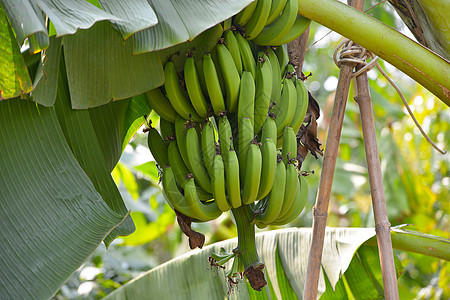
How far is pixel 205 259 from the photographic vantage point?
4.59 ft

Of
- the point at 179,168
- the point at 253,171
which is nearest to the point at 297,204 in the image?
the point at 253,171

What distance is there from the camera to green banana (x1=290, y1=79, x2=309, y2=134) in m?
1.05

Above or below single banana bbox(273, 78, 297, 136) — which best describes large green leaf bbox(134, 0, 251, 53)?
above

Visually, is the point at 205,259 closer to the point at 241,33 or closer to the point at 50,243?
the point at 50,243

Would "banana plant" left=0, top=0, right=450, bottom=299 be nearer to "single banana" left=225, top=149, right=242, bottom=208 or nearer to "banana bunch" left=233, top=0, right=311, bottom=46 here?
"banana bunch" left=233, top=0, right=311, bottom=46

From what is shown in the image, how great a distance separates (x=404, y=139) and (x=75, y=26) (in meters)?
3.01

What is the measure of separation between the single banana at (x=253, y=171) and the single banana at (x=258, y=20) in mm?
257

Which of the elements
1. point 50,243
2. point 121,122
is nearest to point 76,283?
point 121,122

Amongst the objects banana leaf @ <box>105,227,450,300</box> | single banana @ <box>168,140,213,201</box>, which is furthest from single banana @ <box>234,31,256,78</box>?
banana leaf @ <box>105,227,450,300</box>

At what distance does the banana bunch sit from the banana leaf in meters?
0.64

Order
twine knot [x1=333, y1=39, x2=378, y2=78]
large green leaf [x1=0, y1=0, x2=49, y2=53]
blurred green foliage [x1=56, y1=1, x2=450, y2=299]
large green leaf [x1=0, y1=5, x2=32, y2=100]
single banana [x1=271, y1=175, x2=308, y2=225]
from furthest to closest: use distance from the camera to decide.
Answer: blurred green foliage [x1=56, y1=1, x2=450, y2=299]
twine knot [x1=333, y1=39, x2=378, y2=78]
single banana [x1=271, y1=175, x2=308, y2=225]
large green leaf [x1=0, y1=5, x2=32, y2=100]
large green leaf [x1=0, y1=0, x2=49, y2=53]

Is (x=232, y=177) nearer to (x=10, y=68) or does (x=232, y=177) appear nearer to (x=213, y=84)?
(x=213, y=84)

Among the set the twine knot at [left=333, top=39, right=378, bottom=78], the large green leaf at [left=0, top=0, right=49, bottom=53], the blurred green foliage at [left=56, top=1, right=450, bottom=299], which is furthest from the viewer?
the blurred green foliage at [left=56, top=1, right=450, bottom=299]

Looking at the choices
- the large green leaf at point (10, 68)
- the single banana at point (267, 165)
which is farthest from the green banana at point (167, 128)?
the large green leaf at point (10, 68)
